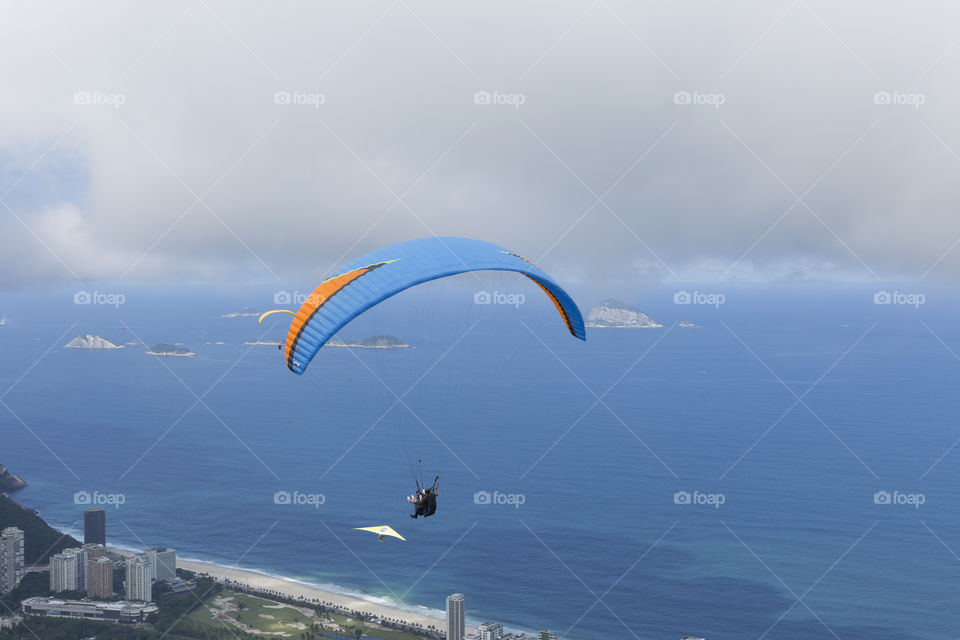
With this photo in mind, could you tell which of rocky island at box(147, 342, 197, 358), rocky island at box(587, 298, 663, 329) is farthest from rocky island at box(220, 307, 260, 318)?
rocky island at box(587, 298, 663, 329)

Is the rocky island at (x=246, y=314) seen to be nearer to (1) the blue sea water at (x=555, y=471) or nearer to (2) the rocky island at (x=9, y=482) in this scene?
(1) the blue sea water at (x=555, y=471)

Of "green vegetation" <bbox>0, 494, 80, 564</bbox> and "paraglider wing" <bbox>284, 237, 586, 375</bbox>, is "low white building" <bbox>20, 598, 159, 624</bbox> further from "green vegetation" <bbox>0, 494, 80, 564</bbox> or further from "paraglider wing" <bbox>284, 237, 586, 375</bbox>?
"paraglider wing" <bbox>284, 237, 586, 375</bbox>

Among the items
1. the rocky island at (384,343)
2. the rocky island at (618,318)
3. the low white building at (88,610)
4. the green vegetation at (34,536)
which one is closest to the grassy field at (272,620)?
the low white building at (88,610)

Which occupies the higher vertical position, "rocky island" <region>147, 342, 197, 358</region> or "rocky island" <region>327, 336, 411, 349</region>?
"rocky island" <region>147, 342, 197, 358</region>

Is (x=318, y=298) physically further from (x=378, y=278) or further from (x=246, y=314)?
(x=246, y=314)

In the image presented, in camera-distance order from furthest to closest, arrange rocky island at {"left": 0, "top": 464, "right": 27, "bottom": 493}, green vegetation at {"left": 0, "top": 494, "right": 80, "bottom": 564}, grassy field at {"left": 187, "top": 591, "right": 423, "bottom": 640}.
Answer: rocky island at {"left": 0, "top": 464, "right": 27, "bottom": 493}, green vegetation at {"left": 0, "top": 494, "right": 80, "bottom": 564}, grassy field at {"left": 187, "top": 591, "right": 423, "bottom": 640}
